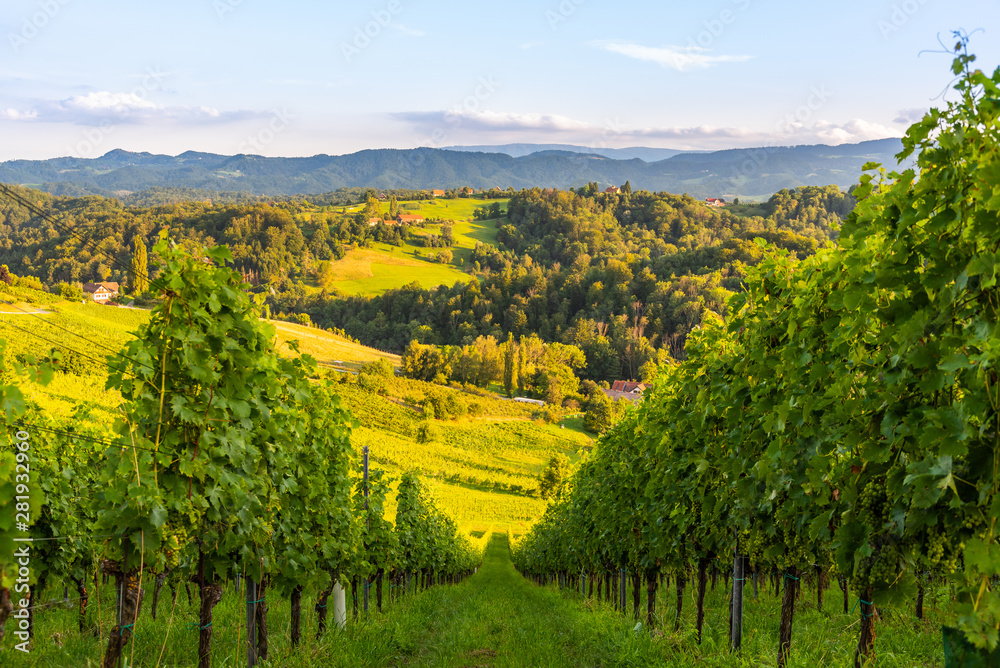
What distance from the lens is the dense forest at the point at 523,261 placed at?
9156 cm

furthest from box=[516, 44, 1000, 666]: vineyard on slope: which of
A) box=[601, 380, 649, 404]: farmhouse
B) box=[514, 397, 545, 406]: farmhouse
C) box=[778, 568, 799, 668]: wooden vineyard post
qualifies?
box=[601, 380, 649, 404]: farmhouse

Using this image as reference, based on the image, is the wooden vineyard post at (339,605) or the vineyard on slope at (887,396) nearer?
the vineyard on slope at (887,396)

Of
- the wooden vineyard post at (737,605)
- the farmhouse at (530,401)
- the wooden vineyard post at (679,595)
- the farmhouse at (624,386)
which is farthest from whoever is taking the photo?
the farmhouse at (624,386)

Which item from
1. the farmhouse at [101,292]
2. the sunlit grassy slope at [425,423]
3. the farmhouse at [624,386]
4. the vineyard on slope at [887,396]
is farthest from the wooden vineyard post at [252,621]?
the farmhouse at [624,386]

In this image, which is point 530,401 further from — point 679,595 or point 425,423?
point 679,595

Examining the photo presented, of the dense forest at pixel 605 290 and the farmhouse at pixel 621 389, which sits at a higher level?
the dense forest at pixel 605 290

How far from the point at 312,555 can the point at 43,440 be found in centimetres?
385

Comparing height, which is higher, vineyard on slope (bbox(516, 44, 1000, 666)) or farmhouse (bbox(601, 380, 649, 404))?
vineyard on slope (bbox(516, 44, 1000, 666))

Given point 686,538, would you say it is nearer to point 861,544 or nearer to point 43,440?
point 861,544

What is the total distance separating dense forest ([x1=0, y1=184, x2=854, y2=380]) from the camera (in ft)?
300

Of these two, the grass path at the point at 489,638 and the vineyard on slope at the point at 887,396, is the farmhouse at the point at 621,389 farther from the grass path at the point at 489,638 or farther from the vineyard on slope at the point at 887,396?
the vineyard on slope at the point at 887,396

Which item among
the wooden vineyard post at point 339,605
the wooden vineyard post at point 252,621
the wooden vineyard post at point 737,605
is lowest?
the wooden vineyard post at point 339,605

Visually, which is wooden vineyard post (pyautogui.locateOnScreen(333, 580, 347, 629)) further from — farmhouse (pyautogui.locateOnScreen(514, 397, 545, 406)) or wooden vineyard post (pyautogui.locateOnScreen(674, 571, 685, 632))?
farmhouse (pyautogui.locateOnScreen(514, 397, 545, 406))

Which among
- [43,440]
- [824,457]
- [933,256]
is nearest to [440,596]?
[43,440]
